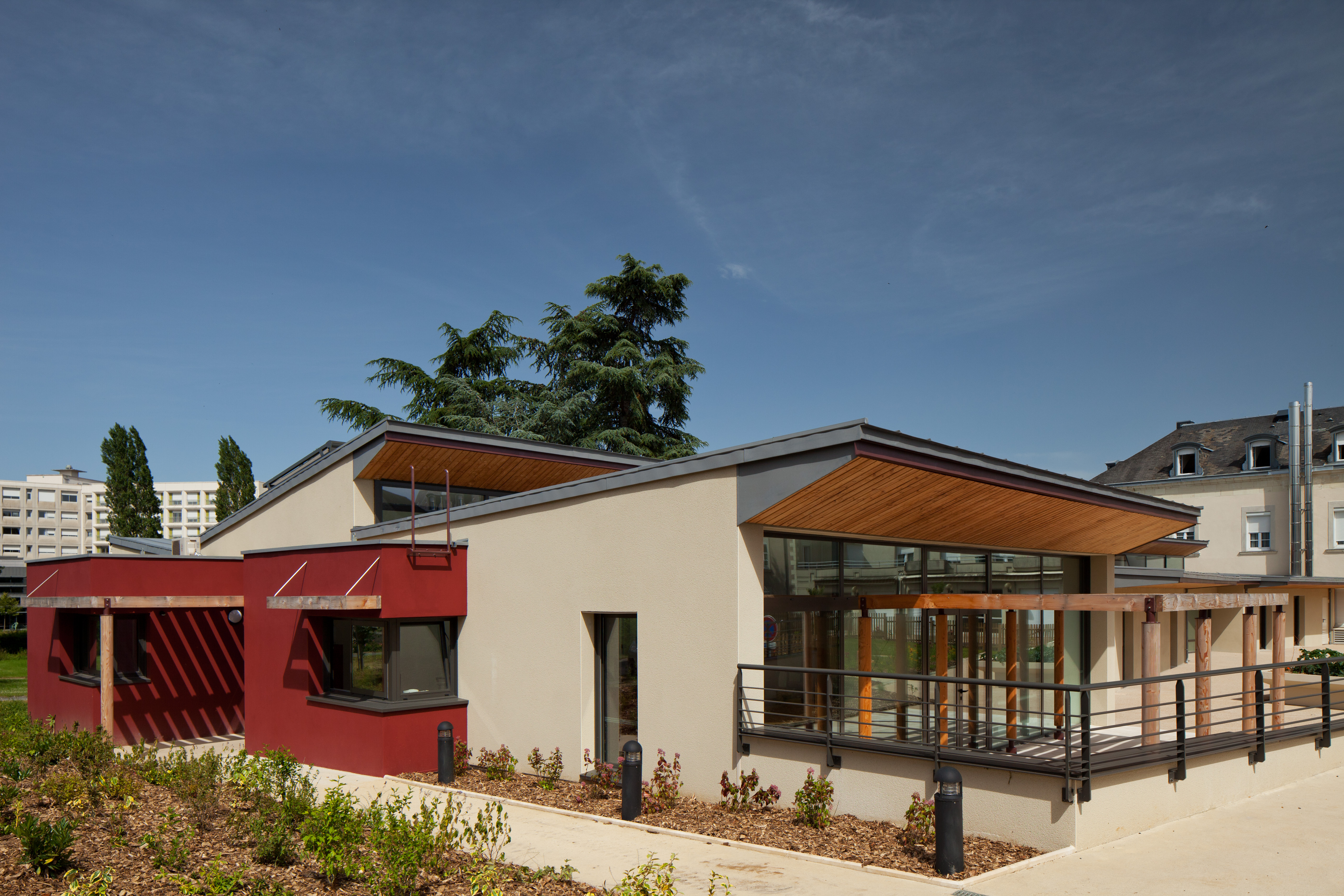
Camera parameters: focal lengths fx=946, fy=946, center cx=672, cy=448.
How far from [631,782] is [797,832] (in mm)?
1877

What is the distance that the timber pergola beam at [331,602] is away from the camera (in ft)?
41.1

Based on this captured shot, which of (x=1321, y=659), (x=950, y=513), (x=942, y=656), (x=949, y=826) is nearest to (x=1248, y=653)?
(x=950, y=513)

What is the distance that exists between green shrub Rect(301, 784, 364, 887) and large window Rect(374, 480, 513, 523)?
26.2 feet

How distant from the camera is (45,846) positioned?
694cm

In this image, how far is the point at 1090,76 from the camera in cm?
1688

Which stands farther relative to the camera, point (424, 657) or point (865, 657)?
point (424, 657)

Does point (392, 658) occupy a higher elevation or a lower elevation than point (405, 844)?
higher

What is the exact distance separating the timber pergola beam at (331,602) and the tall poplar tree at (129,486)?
4777cm

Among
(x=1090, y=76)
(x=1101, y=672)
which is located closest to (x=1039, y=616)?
(x=1101, y=672)

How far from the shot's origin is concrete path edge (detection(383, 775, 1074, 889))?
7.69 m

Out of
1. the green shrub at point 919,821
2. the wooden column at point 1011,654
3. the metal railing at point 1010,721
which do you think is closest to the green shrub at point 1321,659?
the metal railing at point 1010,721

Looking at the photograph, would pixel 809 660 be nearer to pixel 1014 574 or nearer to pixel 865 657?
pixel 865 657

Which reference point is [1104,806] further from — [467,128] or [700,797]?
[467,128]

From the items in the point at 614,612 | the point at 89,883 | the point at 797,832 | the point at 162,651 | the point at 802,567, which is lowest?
the point at 797,832
